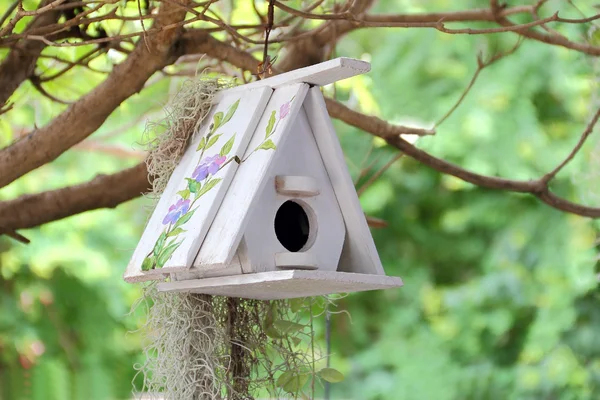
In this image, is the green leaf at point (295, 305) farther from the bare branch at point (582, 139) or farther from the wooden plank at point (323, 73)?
the bare branch at point (582, 139)

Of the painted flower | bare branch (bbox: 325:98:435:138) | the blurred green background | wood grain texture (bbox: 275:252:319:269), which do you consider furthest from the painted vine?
the blurred green background

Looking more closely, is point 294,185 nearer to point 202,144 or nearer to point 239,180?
point 239,180

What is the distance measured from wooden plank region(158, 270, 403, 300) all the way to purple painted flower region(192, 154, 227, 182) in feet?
0.40

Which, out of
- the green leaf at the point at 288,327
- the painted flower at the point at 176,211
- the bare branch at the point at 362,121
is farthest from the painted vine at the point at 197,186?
the bare branch at the point at 362,121

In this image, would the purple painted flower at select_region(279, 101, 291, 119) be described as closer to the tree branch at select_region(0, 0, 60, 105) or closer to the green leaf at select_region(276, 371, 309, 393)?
the green leaf at select_region(276, 371, 309, 393)

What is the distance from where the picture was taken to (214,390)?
109 centimetres

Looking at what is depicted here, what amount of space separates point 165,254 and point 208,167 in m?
0.12

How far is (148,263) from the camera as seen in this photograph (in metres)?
1.00

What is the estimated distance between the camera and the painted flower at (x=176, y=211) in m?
1.01

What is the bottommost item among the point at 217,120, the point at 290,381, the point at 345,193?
the point at 290,381

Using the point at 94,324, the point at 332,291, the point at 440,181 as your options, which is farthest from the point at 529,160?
the point at 332,291

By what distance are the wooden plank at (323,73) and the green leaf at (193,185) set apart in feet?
0.43

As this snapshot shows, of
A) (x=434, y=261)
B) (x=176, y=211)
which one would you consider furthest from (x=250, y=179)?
(x=434, y=261)

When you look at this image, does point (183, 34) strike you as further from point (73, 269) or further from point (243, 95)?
point (73, 269)
